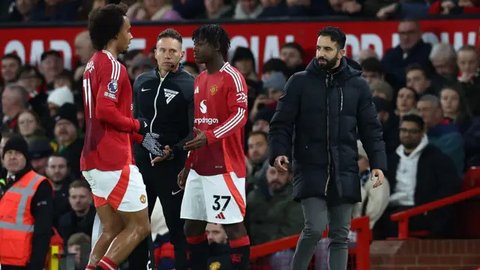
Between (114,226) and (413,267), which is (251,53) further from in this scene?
(114,226)

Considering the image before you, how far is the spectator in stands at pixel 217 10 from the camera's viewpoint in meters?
19.7

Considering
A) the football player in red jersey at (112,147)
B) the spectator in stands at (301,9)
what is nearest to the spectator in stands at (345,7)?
the spectator in stands at (301,9)

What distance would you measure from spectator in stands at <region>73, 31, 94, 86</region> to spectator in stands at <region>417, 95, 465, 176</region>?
461 cm

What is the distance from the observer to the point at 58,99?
19.5m

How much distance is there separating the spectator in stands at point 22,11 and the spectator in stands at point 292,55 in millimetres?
4071

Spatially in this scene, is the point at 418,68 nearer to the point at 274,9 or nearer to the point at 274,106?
the point at 274,106

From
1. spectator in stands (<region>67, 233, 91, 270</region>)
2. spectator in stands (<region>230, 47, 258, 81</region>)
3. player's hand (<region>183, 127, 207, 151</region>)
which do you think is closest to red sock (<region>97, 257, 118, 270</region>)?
player's hand (<region>183, 127, 207, 151</region>)

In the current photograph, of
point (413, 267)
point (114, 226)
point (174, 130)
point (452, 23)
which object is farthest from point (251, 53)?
point (114, 226)

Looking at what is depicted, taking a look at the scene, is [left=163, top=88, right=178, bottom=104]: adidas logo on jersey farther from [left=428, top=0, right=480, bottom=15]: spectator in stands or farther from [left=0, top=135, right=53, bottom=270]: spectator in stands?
[left=428, top=0, right=480, bottom=15]: spectator in stands

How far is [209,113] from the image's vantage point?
508 inches

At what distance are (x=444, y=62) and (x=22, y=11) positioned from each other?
19.9 feet

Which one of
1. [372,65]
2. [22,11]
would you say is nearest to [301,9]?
[372,65]

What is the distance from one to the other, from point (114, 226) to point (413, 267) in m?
4.35

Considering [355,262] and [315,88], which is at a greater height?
[315,88]
